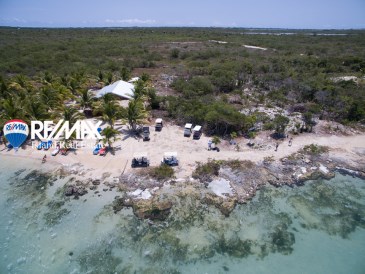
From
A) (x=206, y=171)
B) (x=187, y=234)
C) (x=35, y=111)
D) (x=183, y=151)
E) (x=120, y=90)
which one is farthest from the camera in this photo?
(x=120, y=90)

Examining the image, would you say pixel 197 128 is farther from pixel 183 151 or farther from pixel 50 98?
pixel 50 98

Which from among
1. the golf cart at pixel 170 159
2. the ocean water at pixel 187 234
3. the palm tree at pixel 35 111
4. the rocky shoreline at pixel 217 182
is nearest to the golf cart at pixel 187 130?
the golf cart at pixel 170 159

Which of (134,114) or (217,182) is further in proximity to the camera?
(134,114)

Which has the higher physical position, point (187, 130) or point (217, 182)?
point (187, 130)

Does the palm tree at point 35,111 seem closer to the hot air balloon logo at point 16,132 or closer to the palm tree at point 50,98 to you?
the hot air balloon logo at point 16,132

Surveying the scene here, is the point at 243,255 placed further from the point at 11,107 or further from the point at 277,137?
the point at 11,107

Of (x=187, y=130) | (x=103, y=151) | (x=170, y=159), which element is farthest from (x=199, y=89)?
(x=103, y=151)
